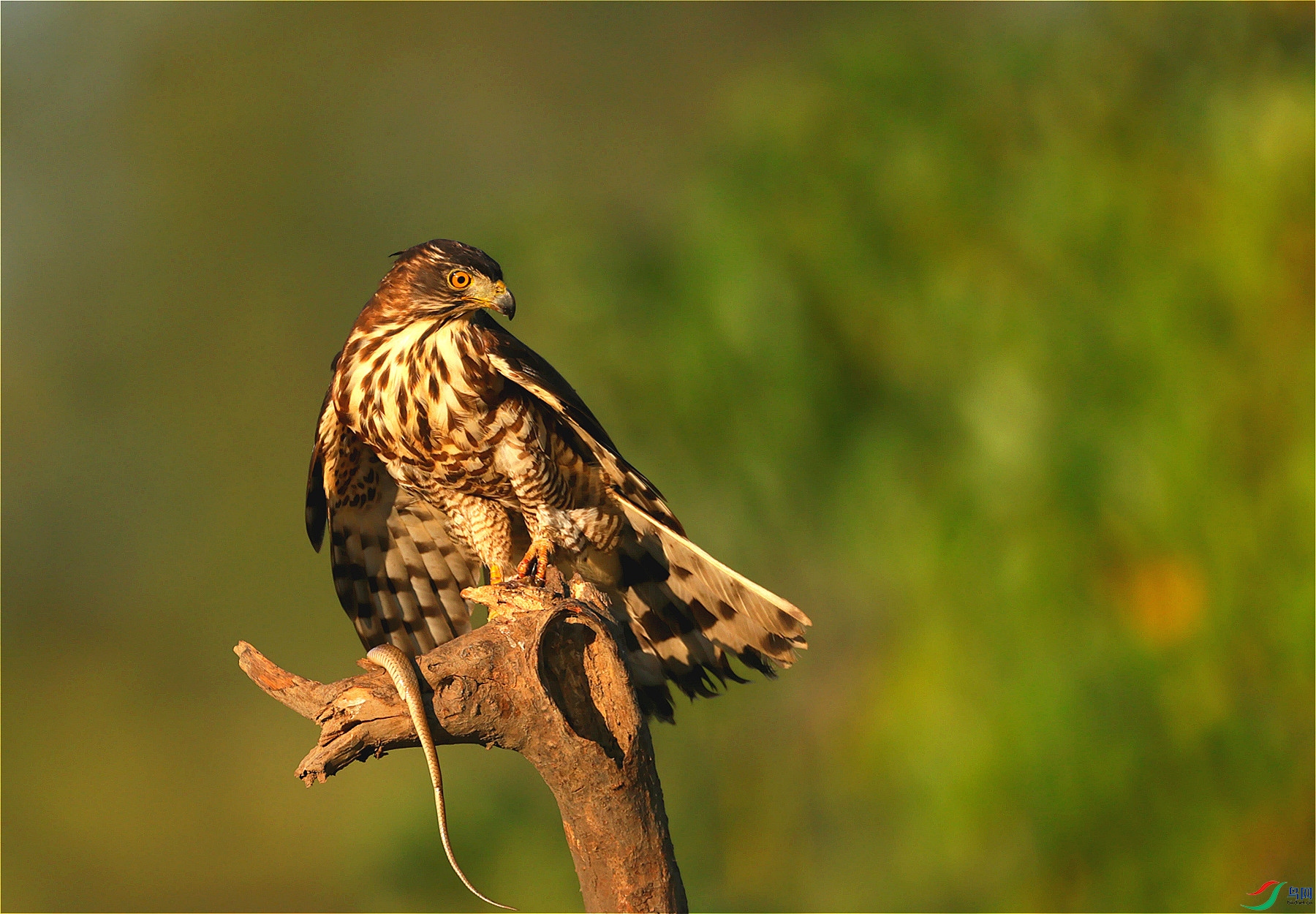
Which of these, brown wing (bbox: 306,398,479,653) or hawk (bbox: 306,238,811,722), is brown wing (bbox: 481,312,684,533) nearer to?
hawk (bbox: 306,238,811,722)

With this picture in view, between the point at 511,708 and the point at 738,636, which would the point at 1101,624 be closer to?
the point at 738,636

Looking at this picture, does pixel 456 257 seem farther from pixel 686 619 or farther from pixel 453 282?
pixel 686 619

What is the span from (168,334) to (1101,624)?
11978mm

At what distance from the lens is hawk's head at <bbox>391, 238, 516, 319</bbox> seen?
3.33 meters

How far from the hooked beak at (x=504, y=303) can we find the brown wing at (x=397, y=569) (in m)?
0.98

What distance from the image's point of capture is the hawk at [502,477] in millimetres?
3340

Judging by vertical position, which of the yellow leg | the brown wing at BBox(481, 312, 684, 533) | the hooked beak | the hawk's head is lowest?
the yellow leg

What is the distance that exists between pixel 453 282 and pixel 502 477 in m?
0.63

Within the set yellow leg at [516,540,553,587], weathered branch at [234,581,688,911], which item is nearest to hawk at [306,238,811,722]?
yellow leg at [516,540,553,587]

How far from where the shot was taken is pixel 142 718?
1426 centimetres

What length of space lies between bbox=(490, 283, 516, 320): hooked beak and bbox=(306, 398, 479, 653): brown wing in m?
0.98

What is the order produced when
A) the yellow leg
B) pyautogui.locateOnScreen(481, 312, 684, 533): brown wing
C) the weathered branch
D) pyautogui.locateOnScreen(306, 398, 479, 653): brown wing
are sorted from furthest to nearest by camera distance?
pyautogui.locateOnScreen(306, 398, 479, 653): brown wing, the yellow leg, pyautogui.locateOnScreen(481, 312, 684, 533): brown wing, the weathered branch

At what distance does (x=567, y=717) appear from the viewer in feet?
9.27

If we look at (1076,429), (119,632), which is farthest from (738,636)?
(119,632)
